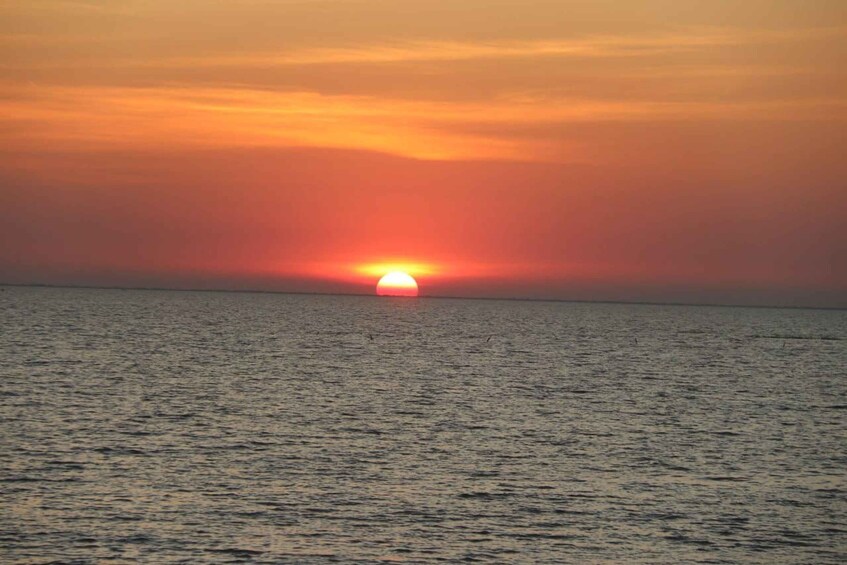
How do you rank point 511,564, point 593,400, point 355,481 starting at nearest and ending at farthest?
point 511,564
point 355,481
point 593,400

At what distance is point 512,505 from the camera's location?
47.5 metres

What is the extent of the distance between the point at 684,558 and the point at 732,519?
6.83m

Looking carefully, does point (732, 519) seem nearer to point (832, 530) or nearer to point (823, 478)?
point (832, 530)

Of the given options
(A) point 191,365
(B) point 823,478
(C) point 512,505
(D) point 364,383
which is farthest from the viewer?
(A) point 191,365

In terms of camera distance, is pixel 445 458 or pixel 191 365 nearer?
pixel 445 458

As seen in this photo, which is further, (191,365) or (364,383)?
(191,365)

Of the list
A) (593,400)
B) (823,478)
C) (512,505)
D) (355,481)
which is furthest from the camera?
(593,400)

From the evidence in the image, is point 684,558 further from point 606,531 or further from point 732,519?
point 732,519

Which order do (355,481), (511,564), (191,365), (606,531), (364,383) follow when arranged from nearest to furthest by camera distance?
(511,564)
(606,531)
(355,481)
(364,383)
(191,365)

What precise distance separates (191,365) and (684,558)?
9291 cm

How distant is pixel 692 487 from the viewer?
53.3 m

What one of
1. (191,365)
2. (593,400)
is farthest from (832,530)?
(191,365)

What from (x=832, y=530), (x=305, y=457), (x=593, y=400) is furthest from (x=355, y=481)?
(x=593, y=400)

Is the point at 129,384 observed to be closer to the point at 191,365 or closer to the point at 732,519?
the point at 191,365
